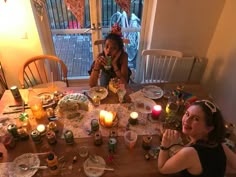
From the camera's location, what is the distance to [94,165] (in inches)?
50.7

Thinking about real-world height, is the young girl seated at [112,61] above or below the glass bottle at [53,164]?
above

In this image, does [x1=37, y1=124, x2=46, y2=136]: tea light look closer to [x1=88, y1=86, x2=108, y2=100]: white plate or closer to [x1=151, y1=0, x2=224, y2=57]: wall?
[x1=88, y1=86, x2=108, y2=100]: white plate

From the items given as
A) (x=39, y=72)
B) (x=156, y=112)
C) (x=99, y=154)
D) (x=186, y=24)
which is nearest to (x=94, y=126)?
(x=99, y=154)

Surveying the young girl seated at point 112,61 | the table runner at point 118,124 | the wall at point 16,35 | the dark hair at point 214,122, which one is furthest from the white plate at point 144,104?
the wall at point 16,35

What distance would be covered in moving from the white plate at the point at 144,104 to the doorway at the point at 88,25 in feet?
3.93

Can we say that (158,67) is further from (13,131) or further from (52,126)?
(13,131)

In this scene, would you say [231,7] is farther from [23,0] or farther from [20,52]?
[20,52]

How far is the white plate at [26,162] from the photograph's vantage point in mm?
1243

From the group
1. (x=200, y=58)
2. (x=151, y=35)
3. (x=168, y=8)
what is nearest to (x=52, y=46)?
(x=151, y=35)

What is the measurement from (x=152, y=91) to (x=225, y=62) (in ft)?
3.47

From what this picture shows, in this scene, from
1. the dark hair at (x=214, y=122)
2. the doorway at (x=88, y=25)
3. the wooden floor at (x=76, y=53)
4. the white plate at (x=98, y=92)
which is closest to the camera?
the dark hair at (x=214, y=122)

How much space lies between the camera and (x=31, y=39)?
233 cm

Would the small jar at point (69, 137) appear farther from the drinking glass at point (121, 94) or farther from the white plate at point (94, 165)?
the drinking glass at point (121, 94)

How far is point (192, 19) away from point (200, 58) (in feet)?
1.75
